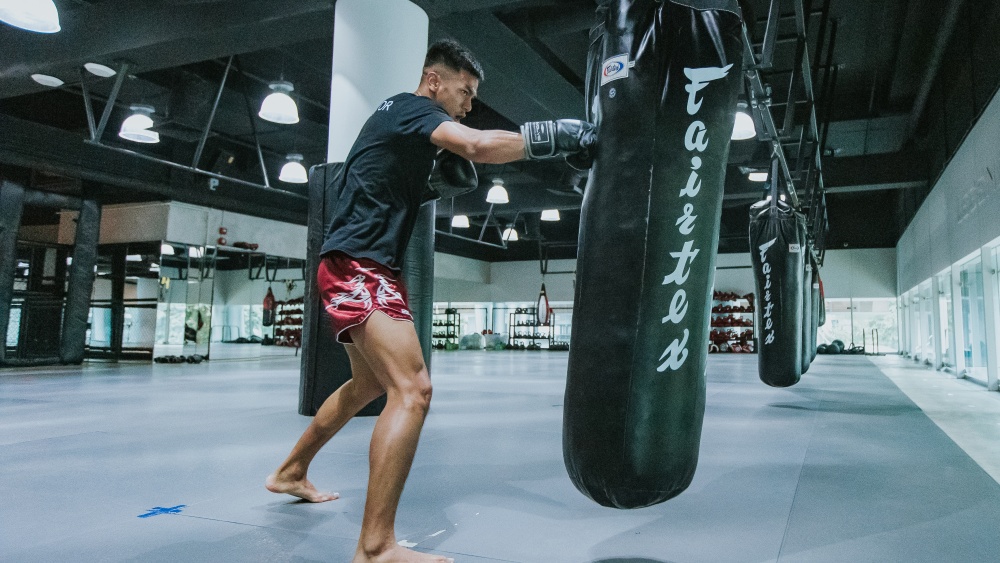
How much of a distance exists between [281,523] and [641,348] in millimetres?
1248

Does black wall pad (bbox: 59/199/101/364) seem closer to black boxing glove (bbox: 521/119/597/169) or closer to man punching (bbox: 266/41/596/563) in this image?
man punching (bbox: 266/41/596/563)

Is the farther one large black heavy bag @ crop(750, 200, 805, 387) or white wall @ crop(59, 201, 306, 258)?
white wall @ crop(59, 201, 306, 258)

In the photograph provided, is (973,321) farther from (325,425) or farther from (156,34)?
(156,34)

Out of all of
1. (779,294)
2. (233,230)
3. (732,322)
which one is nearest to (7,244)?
(233,230)

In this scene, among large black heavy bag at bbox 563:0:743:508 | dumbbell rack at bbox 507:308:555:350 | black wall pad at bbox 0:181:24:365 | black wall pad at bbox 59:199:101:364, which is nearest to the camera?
large black heavy bag at bbox 563:0:743:508

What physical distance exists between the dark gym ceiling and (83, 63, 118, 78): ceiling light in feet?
0.23

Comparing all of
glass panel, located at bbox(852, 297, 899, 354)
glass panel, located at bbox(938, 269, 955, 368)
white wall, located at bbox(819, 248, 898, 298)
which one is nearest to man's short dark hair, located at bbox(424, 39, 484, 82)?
glass panel, located at bbox(938, 269, 955, 368)

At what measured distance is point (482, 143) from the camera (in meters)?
1.61

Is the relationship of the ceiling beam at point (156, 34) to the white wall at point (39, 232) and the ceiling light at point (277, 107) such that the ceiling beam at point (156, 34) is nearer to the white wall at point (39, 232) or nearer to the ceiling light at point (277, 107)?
the ceiling light at point (277, 107)

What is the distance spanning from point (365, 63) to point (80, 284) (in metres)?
9.00

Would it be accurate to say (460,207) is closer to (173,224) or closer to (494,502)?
(173,224)

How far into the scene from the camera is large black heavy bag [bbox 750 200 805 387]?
4.88 m

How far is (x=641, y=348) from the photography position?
1.41m

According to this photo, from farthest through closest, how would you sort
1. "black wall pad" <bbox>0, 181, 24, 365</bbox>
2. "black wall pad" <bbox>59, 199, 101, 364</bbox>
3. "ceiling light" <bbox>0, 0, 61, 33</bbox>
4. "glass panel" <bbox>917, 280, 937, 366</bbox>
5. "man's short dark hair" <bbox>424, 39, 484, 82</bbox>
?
1. "glass panel" <bbox>917, 280, 937, 366</bbox>
2. "black wall pad" <bbox>59, 199, 101, 364</bbox>
3. "black wall pad" <bbox>0, 181, 24, 365</bbox>
4. "ceiling light" <bbox>0, 0, 61, 33</bbox>
5. "man's short dark hair" <bbox>424, 39, 484, 82</bbox>
